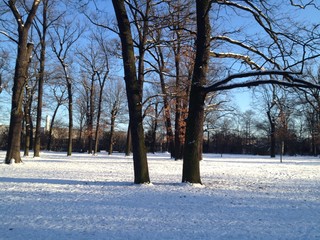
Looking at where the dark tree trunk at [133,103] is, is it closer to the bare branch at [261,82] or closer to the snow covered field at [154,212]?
the snow covered field at [154,212]

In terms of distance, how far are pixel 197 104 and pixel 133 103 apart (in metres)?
2.11

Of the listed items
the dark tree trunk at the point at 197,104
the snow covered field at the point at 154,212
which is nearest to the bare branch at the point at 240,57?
the dark tree trunk at the point at 197,104

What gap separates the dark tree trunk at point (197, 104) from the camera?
35.1 feet

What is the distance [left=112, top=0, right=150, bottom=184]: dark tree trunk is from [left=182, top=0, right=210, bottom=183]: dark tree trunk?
139cm

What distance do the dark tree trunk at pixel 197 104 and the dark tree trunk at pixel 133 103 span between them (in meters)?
1.39

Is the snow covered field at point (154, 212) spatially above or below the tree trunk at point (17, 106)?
below

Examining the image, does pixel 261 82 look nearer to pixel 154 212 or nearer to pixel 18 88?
pixel 154 212

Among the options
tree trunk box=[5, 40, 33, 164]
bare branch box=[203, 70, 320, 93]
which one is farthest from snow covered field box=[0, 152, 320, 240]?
tree trunk box=[5, 40, 33, 164]

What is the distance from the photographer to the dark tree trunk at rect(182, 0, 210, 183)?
1070cm

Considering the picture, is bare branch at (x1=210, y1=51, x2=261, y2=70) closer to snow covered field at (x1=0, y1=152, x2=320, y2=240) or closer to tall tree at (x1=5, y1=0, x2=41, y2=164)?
snow covered field at (x1=0, y1=152, x2=320, y2=240)

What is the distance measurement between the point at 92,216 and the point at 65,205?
125 cm

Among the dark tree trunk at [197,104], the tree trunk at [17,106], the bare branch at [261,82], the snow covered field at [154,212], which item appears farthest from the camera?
the tree trunk at [17,106]

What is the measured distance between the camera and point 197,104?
35.5ft

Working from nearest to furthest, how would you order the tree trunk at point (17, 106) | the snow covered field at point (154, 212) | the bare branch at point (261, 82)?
1. the snow covered field at point (154, 212)
2. the bare branch at point (261, 82)
3. the tree trunk at point (17, 106)
